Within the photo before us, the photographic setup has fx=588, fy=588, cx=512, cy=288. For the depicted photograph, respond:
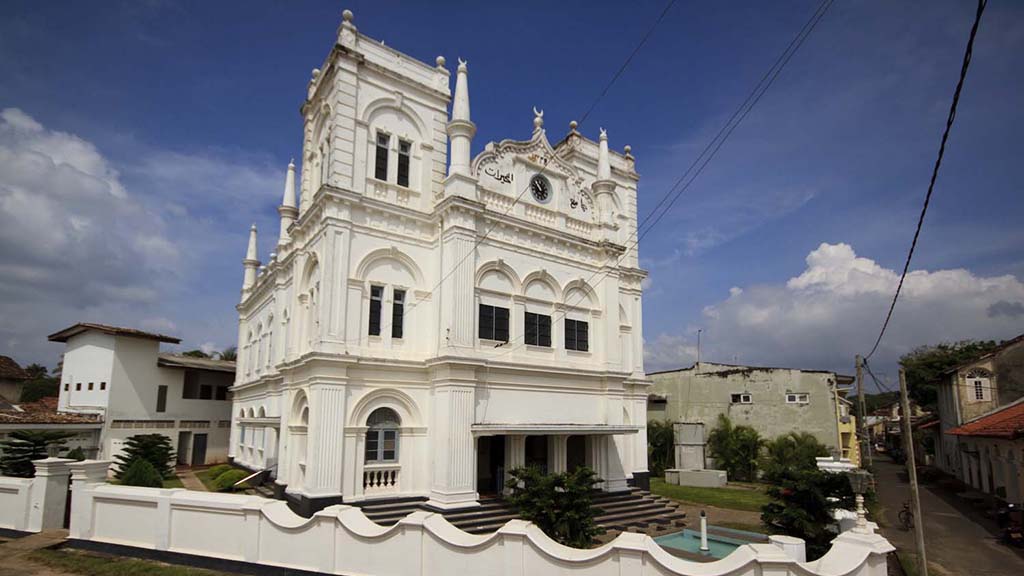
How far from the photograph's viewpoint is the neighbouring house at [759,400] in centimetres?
3042

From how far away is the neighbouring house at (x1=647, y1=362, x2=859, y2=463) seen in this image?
1198 inches

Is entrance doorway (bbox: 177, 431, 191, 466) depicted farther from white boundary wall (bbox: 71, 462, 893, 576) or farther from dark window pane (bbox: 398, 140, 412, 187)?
dark window pane (bbox: 398, 140, 412, 187)

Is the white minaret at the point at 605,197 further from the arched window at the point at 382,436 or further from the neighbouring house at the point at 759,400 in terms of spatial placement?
the neighbouring house at the point at 759,400

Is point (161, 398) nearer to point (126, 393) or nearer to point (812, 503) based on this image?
point (126, 393)

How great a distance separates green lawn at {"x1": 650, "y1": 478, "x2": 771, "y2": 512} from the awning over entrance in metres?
5.80

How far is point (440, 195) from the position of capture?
58.0 feet

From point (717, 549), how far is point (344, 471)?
9.23 metres

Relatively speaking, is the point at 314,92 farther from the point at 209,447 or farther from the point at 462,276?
the point at 209,447

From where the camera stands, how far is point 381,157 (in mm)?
17031

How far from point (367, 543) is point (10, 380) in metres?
35.8

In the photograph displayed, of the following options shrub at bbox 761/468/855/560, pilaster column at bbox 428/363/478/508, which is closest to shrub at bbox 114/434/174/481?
pilaster column at bbox 428/363/478/508

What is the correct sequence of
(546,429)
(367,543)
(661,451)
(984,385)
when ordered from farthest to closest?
(661,451)
(984,385)
(546,429)
(367,543)

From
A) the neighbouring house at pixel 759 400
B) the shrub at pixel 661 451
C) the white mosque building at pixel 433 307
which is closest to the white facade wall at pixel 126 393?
the white mosque building at pixel 433 307

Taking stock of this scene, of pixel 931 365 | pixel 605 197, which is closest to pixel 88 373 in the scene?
pixel 605 197
